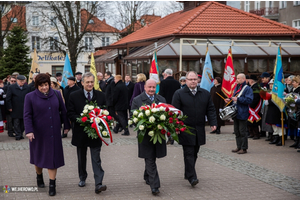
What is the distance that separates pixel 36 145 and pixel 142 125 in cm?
175

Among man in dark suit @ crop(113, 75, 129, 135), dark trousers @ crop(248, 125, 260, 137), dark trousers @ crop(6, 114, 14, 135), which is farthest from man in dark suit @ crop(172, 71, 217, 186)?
dark trousers @ crop(6, 114, 14, 135)

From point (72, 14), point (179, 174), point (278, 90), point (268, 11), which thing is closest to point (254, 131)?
point (278, 90)

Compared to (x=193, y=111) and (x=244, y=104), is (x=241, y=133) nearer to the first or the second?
(x=244, y=104)

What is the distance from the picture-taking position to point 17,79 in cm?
1234

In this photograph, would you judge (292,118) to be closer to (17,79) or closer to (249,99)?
(249,99)

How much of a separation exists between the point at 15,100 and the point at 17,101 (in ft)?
0.26

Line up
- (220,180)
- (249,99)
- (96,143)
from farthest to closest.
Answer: (249,99) < (220,180) < (96,143)

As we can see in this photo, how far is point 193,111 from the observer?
6762mm

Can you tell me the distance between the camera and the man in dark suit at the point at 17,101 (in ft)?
40.2

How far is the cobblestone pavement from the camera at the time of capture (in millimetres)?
6227

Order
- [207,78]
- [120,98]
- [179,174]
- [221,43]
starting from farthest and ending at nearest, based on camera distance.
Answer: [221,43] → [207,78] → [120,98] → [179,174]

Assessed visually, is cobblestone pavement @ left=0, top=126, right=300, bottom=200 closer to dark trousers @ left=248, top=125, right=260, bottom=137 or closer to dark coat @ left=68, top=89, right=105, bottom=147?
dark coat @ left=68, top=89, right=105, bottom=147

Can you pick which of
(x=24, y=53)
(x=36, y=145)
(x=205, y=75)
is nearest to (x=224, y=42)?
(x=205, y=75)

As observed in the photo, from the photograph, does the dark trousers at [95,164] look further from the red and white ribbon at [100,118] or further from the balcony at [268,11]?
the balcony at [268,11]
